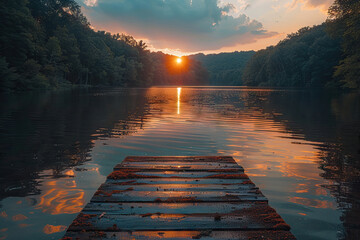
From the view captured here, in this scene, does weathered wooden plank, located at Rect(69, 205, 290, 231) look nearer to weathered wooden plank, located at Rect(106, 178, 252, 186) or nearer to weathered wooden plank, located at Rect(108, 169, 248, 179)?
weathered wooden plank, located at Rect(106, 178, 252, 186)

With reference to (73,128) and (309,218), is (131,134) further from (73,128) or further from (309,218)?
(309,218)

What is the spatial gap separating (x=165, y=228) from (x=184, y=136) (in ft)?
28.5

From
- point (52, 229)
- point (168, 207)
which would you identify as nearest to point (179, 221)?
point (168, 207)

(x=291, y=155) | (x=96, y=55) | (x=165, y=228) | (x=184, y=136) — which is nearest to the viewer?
(x=165, y=228)

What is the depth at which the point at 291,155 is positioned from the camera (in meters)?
8.98

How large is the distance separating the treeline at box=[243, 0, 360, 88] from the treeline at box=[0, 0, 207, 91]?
4430 cm

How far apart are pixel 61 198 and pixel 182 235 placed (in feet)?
10.0

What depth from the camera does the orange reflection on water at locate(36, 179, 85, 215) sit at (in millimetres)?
4934

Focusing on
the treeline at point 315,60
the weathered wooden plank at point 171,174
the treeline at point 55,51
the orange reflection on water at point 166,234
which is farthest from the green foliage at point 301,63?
the orange reflection on water at point 166,234

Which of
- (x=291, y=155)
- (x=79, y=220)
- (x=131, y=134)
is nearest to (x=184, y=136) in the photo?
(x=131, y=134)

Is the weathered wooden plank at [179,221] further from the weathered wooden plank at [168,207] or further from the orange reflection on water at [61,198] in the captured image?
the orange reflection on water at [61,198]

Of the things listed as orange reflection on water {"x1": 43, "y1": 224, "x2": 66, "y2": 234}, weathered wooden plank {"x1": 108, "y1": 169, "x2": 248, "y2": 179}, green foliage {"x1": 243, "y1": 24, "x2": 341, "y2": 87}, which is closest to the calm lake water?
orange reflection on water {"x1": 43, "y1": 224, "x2": 66, "y2": 234}

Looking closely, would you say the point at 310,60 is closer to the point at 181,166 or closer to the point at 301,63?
the point at 301,63

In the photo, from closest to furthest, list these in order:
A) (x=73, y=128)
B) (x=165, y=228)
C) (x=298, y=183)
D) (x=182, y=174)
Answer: (x=165, y=228) < (x=182, y=174) < (x=298, y=183) < (x=73, y=128)
